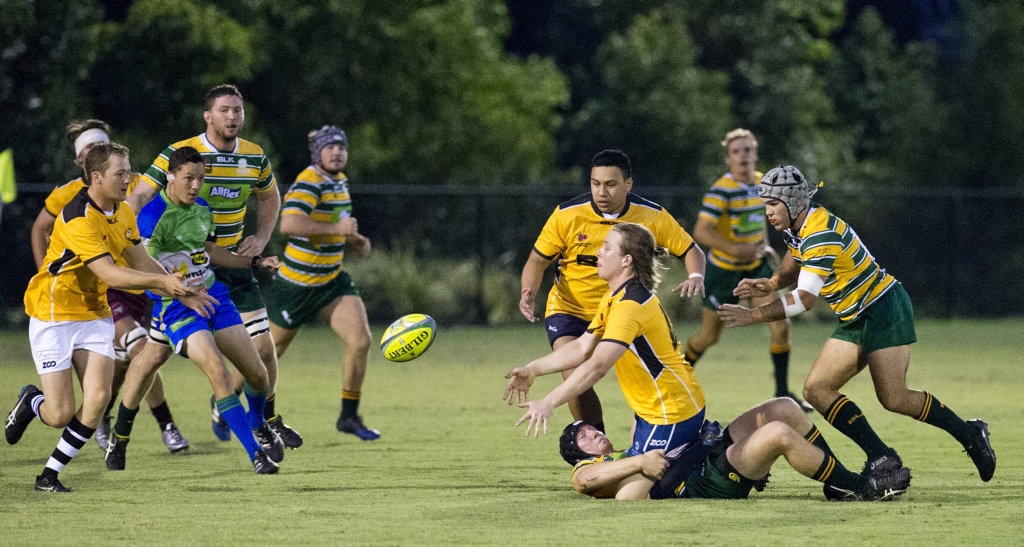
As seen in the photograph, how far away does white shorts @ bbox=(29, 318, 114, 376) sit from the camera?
305 inches

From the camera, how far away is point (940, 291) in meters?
23.9

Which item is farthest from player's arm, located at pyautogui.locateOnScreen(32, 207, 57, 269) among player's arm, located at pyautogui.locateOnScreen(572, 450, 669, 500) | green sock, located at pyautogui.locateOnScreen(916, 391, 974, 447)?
green sock, located at pyautogui.locateOnScreen(916, 391, 974, 447)

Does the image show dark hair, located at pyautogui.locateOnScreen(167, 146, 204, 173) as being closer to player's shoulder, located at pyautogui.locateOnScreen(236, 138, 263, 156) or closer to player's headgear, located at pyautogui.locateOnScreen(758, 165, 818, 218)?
player's shoulder, located at pyautogui.locateOnScreen(236, 138, 263, 156)

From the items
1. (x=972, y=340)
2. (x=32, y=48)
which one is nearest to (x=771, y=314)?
(x=972, y=340)

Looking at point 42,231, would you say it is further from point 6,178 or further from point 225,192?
point 6,178

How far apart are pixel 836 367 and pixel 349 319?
13.1 feet

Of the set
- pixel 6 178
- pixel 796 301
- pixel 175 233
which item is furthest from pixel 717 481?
pixel 6 178

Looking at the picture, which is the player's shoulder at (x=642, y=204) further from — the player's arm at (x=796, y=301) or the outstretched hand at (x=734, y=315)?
the outstretched hand at (x=734, y=315)

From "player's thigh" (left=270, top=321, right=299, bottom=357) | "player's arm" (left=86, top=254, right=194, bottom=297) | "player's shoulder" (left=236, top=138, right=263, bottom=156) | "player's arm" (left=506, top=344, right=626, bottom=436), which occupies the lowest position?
"player's thigh" (left=270, top=321, right=299, bottom=357)

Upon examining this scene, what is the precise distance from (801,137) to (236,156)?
24.0 m

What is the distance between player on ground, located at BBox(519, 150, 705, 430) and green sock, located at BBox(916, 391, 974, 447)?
1546 millimetres

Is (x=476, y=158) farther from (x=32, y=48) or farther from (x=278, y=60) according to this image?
(x=32, y=48)

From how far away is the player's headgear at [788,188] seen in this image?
7543mm

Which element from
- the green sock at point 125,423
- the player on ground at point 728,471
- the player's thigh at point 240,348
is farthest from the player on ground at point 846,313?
the green sock at point 125,423
